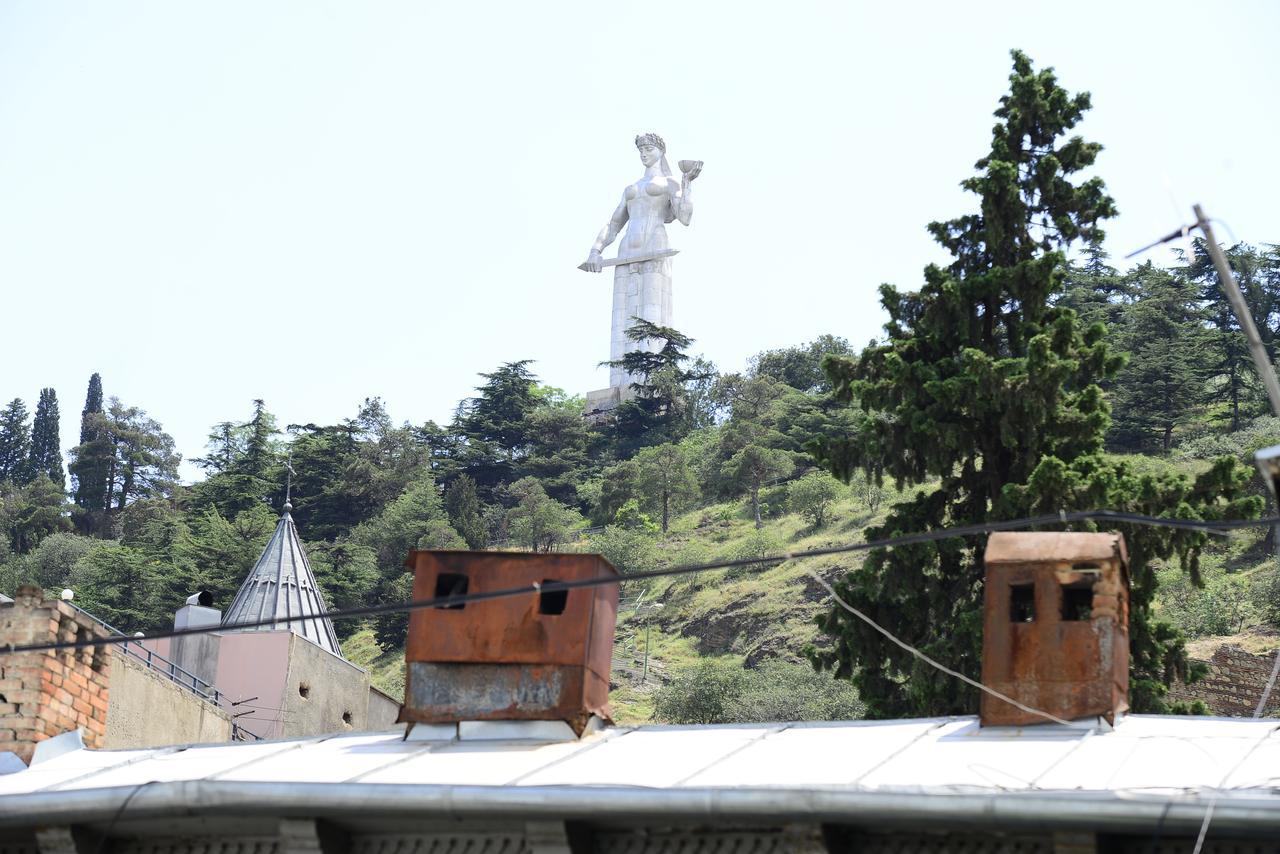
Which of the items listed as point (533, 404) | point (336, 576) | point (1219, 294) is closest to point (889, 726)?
point (336, 576)

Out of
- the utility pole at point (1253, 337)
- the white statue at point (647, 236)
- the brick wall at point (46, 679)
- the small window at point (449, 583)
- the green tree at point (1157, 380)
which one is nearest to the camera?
the utility pole at point (1253, 337)

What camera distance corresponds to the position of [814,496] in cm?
7269

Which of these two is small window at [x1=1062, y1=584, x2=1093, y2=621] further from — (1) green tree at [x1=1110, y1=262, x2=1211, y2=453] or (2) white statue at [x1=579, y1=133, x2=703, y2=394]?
(2) white statue at [x1=579, y1=133, x2=703, y2=394]

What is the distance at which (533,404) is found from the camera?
95312 millimetres

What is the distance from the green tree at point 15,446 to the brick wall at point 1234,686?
248 feet

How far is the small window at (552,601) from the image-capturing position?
1323cm

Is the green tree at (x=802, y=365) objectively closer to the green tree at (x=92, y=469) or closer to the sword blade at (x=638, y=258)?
the sword blade at (x=638, y=258)

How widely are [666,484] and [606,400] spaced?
14.0 metres

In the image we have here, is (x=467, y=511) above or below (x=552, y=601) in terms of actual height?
above

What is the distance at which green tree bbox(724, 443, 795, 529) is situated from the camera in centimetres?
7781

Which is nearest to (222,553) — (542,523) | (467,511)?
(542,523)

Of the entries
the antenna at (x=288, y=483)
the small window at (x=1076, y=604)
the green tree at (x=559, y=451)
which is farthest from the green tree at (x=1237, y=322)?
the small window at (x=1076, y=604)

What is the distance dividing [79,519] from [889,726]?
88.1 metres

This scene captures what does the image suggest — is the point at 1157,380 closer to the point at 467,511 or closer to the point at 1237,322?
the point at 1237,322
